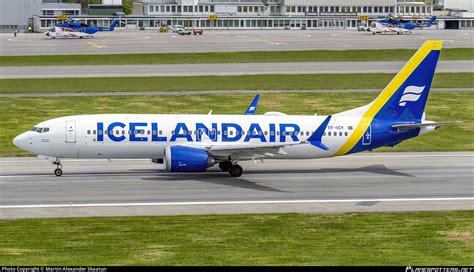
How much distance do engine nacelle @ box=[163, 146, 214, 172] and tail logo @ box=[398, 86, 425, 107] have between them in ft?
41.5

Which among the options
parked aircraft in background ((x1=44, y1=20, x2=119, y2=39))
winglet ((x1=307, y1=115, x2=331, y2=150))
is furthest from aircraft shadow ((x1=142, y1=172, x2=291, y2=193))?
parked aircraft in background ((x1=44, y1=20, x2=119, y2=39))

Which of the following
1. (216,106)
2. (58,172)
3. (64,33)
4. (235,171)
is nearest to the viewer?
(58,172)

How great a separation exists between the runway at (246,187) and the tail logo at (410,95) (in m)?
4.25

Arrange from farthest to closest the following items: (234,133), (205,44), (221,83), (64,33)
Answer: (64,33) < (205,44) < (221,83) < (234,133)

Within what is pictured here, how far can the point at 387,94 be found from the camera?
55.3 m

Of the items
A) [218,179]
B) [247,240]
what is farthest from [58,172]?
[247,240]

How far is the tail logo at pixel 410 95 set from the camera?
2175 inches

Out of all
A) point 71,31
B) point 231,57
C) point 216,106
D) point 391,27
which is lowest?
point 216,106

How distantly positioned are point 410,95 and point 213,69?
194ft

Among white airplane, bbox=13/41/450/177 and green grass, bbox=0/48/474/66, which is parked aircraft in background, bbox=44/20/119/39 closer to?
green grass, bbox=0/48/474/66

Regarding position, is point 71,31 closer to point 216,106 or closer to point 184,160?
point 216,106

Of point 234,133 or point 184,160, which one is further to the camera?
point 234,133

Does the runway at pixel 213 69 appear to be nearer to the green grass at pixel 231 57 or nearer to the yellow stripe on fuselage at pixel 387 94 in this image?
the green grass at pixel 231 57

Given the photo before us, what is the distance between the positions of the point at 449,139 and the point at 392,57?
60627 millimetres
